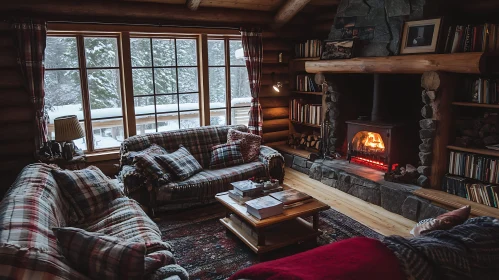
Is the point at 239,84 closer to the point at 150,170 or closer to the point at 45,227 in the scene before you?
the point at 150,170

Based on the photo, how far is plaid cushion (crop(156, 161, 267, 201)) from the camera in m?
3.95

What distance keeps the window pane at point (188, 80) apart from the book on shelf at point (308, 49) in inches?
71.4

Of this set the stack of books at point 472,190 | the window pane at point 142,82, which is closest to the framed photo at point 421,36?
the stack of books at point 472,190

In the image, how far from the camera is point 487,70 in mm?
3436

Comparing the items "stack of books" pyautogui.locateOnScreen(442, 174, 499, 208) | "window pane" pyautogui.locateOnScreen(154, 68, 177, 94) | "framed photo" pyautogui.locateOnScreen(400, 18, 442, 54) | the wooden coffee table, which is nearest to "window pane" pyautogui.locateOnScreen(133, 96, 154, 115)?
"window pane" pyautogui.locateOnScreen(154, 68, 177, 94)

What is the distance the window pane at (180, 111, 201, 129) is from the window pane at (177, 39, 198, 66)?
76 centimetres

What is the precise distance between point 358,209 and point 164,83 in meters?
3.22

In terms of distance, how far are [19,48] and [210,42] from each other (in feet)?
8.47

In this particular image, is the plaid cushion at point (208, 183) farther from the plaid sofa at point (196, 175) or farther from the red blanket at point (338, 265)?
the red blanket at point (338, 265)

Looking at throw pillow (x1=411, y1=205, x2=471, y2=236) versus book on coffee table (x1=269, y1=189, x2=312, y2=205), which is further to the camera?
book on coffee table (x1=269, y1=189, x2=312, y2=205)

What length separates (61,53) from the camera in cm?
461

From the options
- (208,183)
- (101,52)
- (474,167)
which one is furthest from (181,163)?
(474,167)

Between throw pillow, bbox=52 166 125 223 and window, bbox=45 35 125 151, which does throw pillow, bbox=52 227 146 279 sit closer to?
throw pillow, bbox=52 166 125 223

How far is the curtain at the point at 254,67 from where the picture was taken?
572 centimetres
